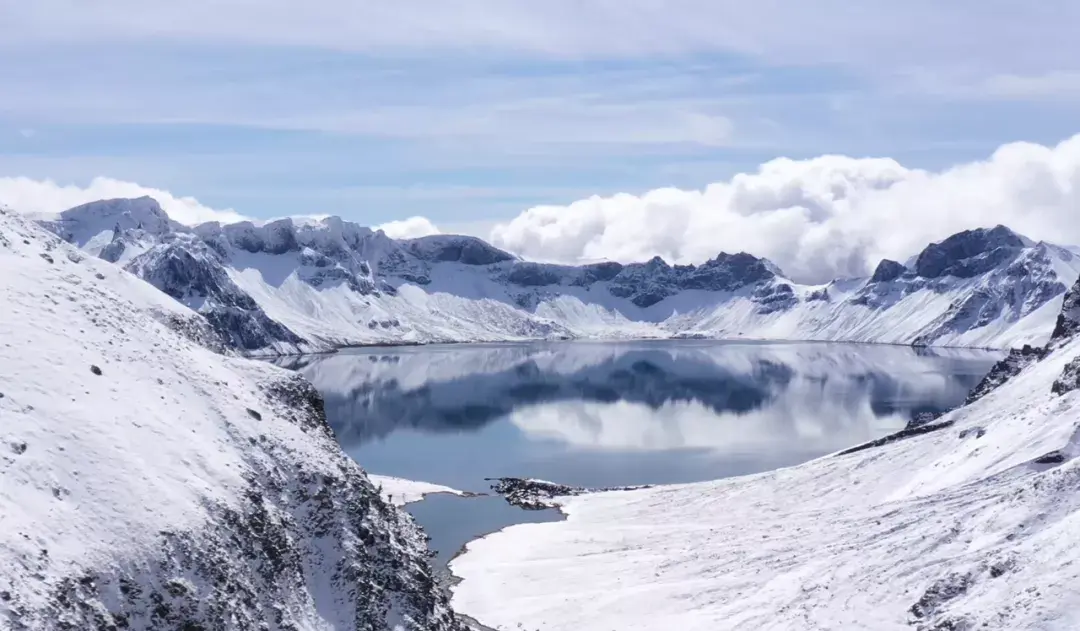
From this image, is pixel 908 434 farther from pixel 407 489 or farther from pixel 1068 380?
pixel 407 489

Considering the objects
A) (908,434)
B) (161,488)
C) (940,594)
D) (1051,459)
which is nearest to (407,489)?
(908,434)

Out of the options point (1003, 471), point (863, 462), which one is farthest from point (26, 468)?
point (863, 462)

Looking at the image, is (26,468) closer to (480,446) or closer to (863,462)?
(863,462)

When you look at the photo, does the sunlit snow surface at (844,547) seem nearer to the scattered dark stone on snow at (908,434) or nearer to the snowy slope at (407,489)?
the scattered dark stone on snow at (908,434)

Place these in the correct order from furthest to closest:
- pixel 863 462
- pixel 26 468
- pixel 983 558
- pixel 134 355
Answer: pixel 863 462, pixel 983 558, pixel 134 355, pixel 26 468

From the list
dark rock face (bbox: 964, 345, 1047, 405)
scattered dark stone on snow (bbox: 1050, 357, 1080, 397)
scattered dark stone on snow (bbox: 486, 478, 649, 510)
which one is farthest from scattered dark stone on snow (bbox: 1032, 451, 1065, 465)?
scattered dark stone on snow (bbox: 486, 478, 649, 510)

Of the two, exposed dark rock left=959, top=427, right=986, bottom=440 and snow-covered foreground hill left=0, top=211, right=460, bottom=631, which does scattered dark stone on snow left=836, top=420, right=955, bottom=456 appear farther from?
snow-covered foreground hill left=0, top=211, right=460, bottom=631
